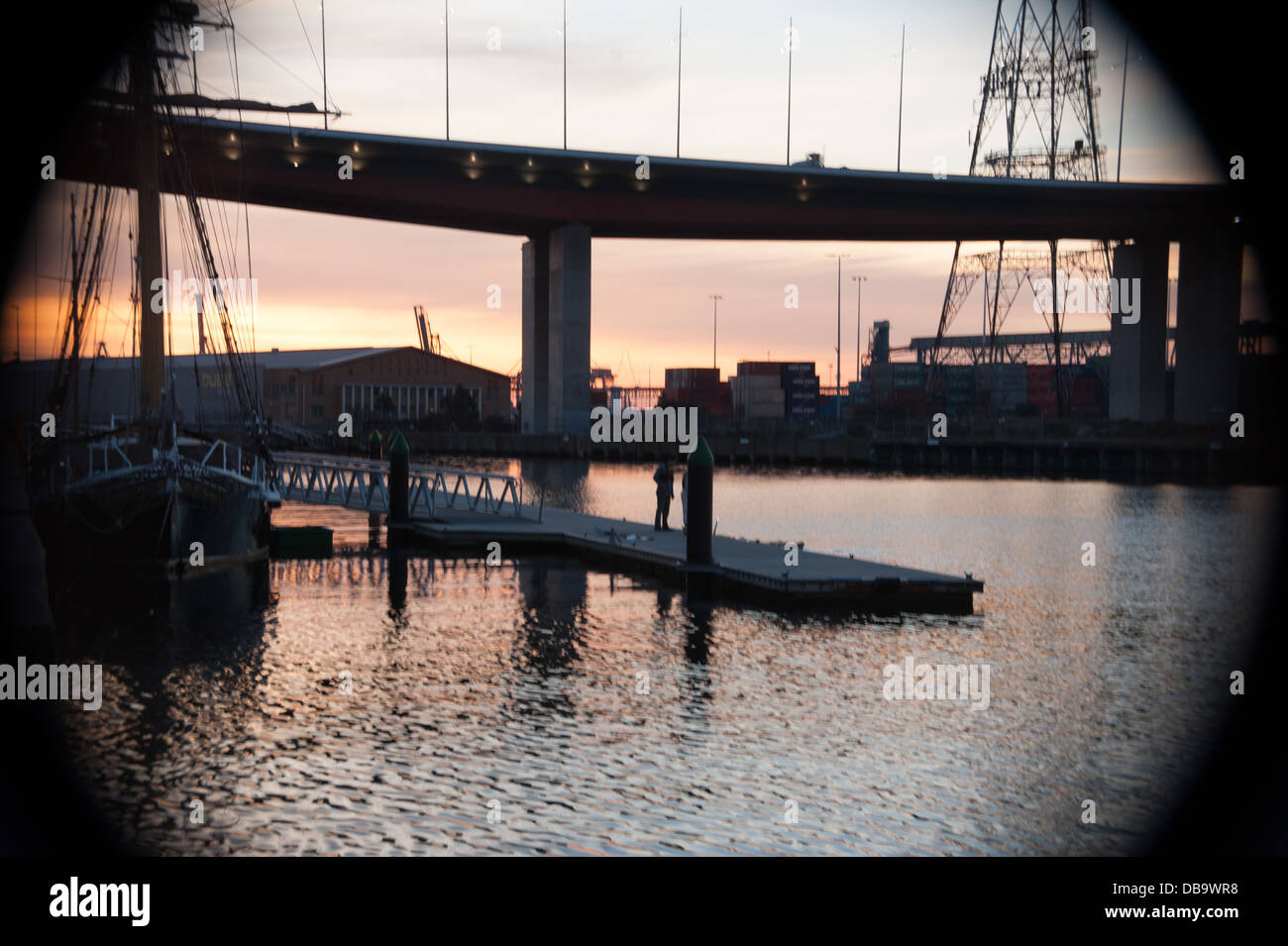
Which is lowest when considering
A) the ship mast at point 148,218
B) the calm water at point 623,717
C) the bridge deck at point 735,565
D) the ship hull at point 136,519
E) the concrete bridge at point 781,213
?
the calm water at point 623,717

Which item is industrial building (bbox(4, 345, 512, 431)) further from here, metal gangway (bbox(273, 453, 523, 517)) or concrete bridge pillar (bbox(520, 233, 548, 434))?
metal gangway (bbox(273, 453, 523, 517))

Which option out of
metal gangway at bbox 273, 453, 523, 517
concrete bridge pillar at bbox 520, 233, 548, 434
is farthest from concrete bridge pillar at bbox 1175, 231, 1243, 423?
metal gangway at bbox 273, 453, 523, 517

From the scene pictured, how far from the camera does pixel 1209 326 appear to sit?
105 meters

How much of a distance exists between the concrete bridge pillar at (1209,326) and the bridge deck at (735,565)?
7624 cm

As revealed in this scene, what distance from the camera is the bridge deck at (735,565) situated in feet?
96.8

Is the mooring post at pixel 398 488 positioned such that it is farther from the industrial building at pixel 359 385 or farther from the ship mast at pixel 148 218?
the industrial building at pixel 359 385

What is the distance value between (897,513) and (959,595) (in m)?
33.7

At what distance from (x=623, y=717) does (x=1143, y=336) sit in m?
102

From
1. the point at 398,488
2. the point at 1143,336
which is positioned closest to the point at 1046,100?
the point at 1143,336

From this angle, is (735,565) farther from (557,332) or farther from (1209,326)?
(1209,326)

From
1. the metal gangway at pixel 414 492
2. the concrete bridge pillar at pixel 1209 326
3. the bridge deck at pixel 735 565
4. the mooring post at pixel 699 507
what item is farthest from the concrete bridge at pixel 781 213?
the mooring post at pixel 699 507

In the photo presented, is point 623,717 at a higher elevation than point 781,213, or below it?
below
